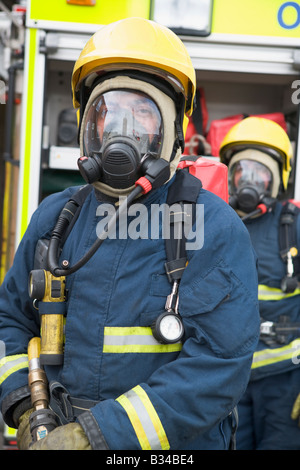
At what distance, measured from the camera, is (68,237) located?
1.88 metres

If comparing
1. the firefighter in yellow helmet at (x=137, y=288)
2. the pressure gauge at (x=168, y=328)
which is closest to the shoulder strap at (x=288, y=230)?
the firefighter in yellow helmet at (x=137, y=288)

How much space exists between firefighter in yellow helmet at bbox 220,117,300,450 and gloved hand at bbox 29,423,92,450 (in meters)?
2.01

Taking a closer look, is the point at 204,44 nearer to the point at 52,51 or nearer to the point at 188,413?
the point at 52,51

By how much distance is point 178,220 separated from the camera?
1739 mm

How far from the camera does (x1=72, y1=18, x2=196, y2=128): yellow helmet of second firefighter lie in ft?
5.90

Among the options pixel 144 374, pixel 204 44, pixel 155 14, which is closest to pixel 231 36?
pixel 204 44

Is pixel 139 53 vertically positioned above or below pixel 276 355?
above

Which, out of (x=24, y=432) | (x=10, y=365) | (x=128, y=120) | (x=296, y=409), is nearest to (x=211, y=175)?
(x=128, y=120)

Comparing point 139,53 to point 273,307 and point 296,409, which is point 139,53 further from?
point 296,409

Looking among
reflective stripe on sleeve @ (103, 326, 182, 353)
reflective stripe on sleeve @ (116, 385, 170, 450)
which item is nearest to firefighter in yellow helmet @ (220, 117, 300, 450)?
reflective stripe on sleeve @ (103, 326, 182, 353)

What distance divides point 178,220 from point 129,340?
39 centimetres

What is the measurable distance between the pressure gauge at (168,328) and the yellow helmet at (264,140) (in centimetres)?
218

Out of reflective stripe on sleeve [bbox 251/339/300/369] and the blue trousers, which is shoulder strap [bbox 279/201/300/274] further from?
the blue trousers

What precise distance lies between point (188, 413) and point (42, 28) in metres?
2.46
